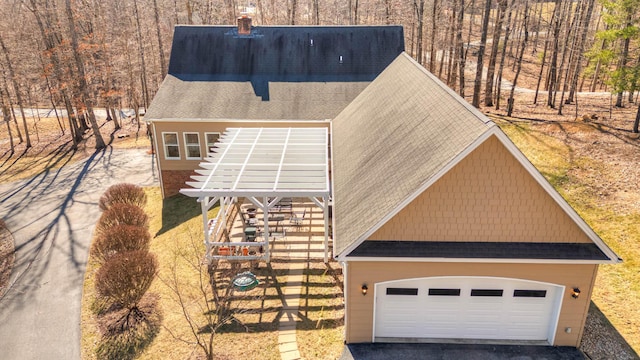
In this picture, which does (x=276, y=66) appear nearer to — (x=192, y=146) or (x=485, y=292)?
(x=192, y=146)

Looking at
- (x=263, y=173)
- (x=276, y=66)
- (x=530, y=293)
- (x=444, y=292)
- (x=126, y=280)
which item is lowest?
(x=126, y=280)

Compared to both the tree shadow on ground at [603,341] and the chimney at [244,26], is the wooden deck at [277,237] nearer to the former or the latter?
the tree shadow on ground at [603,341]

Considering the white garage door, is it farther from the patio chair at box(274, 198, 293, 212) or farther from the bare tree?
the patio chair at box(274, 198, 293, 212)

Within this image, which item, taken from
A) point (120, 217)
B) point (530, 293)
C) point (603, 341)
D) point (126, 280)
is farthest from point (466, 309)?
point (120, 217)

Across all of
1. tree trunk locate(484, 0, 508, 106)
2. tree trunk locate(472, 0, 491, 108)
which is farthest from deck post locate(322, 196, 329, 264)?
tree trunk locate(484, 0, 508, 106)

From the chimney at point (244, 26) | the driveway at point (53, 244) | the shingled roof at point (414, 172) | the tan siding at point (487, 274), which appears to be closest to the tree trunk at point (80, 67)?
the driveway at point (53, 244)
